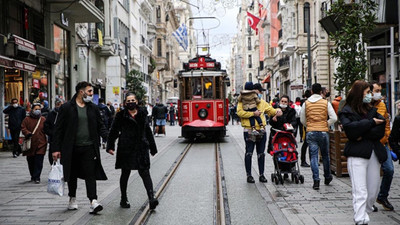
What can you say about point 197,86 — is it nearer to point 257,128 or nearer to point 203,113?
point 203,113

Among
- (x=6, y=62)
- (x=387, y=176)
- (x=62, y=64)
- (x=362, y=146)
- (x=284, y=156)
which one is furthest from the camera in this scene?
(x=62, y=64)

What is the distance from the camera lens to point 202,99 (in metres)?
22.3

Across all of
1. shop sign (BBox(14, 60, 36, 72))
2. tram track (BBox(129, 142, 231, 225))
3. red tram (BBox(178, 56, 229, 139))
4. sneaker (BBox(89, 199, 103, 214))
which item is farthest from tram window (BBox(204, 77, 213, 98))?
sneaker (BBox(89, 199, 103, 214))

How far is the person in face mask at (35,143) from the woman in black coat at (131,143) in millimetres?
3448

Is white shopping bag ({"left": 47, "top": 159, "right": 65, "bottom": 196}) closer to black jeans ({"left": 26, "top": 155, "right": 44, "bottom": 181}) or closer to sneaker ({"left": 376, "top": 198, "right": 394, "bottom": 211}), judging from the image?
black jeans ({"left": 26, "top": 155, "right": 44, "bottom": 181})

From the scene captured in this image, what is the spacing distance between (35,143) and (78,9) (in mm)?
13638

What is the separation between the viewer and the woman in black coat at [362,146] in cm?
587

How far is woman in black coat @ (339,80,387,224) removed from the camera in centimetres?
587

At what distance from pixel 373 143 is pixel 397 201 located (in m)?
2.46

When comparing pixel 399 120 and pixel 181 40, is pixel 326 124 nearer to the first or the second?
pixel 399 120

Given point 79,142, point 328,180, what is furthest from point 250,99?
point 79,142

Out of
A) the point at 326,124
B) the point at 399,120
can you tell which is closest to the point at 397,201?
the point at 399,120

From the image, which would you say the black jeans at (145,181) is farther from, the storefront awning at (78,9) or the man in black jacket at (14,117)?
the storefront awning at (78,9)

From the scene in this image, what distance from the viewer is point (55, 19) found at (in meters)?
23.3
